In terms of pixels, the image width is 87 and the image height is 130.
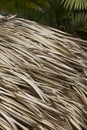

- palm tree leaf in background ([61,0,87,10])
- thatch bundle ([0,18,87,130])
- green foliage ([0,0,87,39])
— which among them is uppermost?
palm tree leaf in background ([61,0,87,10])

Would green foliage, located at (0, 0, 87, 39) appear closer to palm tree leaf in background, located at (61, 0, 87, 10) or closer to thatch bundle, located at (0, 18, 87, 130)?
palm tree leaf in background, located at (61, 0, 87, 10)

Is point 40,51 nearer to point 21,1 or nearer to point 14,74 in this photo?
point 14,74

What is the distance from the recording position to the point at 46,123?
221cm

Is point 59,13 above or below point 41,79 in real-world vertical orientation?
above

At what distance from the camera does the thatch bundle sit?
224 cm

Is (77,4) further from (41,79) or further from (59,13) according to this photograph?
(41,79)

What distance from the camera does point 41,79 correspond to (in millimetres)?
2496

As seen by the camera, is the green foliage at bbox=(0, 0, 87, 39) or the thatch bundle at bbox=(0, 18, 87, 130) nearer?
the thatch bundle at bbox=(0, 18, 87, 130)

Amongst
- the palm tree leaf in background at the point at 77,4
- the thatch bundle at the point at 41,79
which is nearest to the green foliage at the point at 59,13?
the palm tree leaf in background at the point at 77,4

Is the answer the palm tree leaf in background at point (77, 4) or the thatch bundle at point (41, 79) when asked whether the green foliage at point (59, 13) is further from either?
the thatch bundle at point (41, 79)

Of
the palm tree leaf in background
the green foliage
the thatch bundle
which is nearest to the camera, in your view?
the thatch bundle

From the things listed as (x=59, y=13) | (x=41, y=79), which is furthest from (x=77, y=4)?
(x=41, y=79)

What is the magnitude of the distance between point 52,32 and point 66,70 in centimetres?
52

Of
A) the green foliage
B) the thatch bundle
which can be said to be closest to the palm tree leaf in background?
the green foliage
